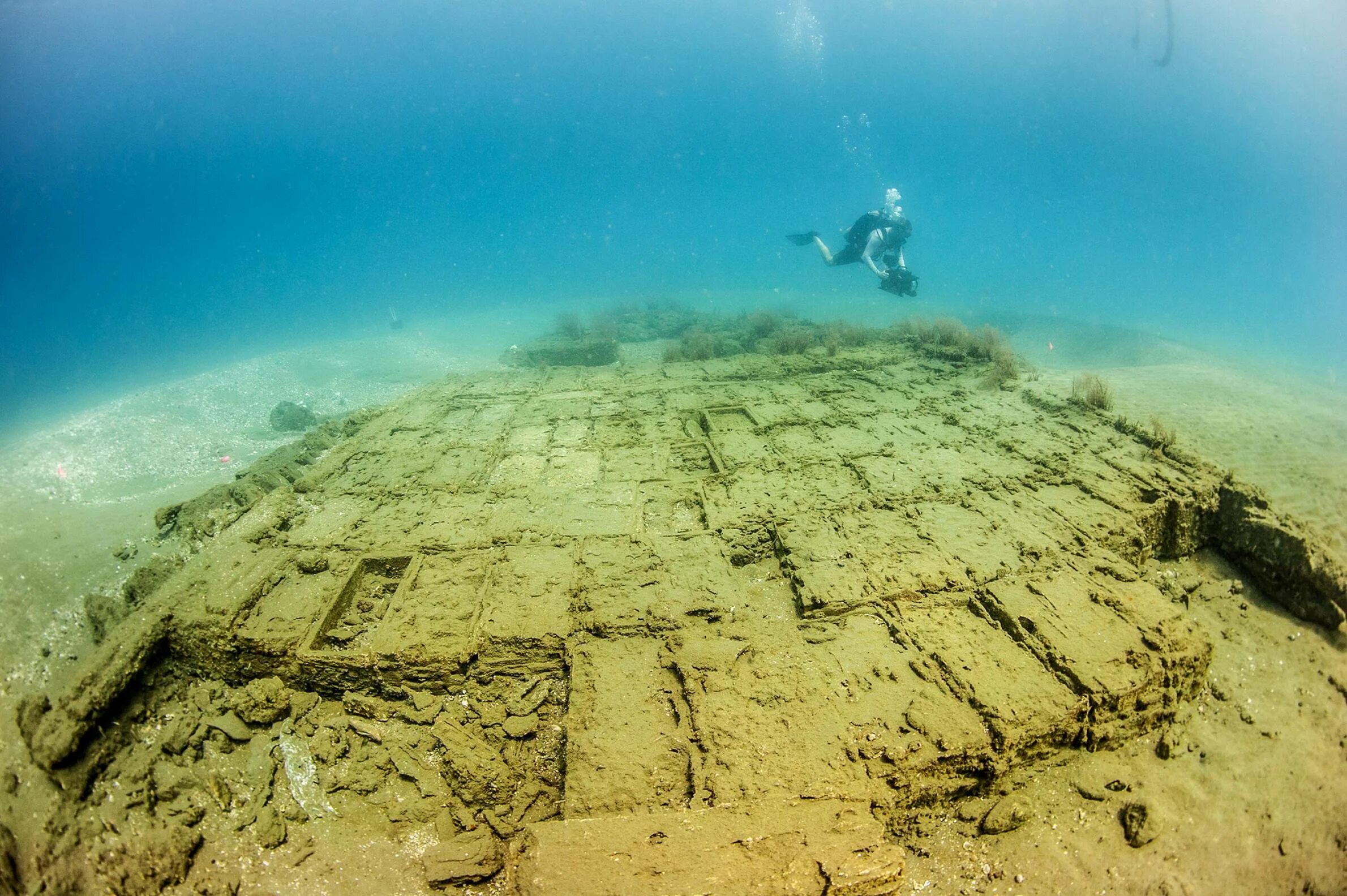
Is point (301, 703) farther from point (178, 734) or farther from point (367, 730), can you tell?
point (178, 734)

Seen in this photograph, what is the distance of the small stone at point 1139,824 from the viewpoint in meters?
2.76

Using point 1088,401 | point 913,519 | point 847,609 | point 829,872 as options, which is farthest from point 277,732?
point 1088,401

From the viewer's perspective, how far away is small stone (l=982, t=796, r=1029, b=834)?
8.95 feet

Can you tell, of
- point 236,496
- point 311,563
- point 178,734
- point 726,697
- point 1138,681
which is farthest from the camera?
point 236,496

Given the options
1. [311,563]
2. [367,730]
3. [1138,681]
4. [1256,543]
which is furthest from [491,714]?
[1256,543]

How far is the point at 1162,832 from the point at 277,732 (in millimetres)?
5759

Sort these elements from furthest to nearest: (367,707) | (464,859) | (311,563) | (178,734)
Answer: (311,563)
(367,707)
(178,734)
(464,859)

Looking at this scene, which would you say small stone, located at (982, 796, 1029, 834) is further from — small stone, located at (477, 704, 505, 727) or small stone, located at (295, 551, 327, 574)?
small stone, located at (295, 551, 327, 574)

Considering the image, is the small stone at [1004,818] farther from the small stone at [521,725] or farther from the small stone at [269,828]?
the small stone at [269,828]

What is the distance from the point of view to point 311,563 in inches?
161

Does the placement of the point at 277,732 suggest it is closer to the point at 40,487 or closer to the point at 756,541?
the point at 756,541

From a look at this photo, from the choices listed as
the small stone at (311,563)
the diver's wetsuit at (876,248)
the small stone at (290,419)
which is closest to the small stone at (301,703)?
the small stone at (311,563)

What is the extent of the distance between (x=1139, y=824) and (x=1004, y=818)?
33.0 inches

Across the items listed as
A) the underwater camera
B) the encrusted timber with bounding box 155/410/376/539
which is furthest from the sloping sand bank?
the underwater camera
